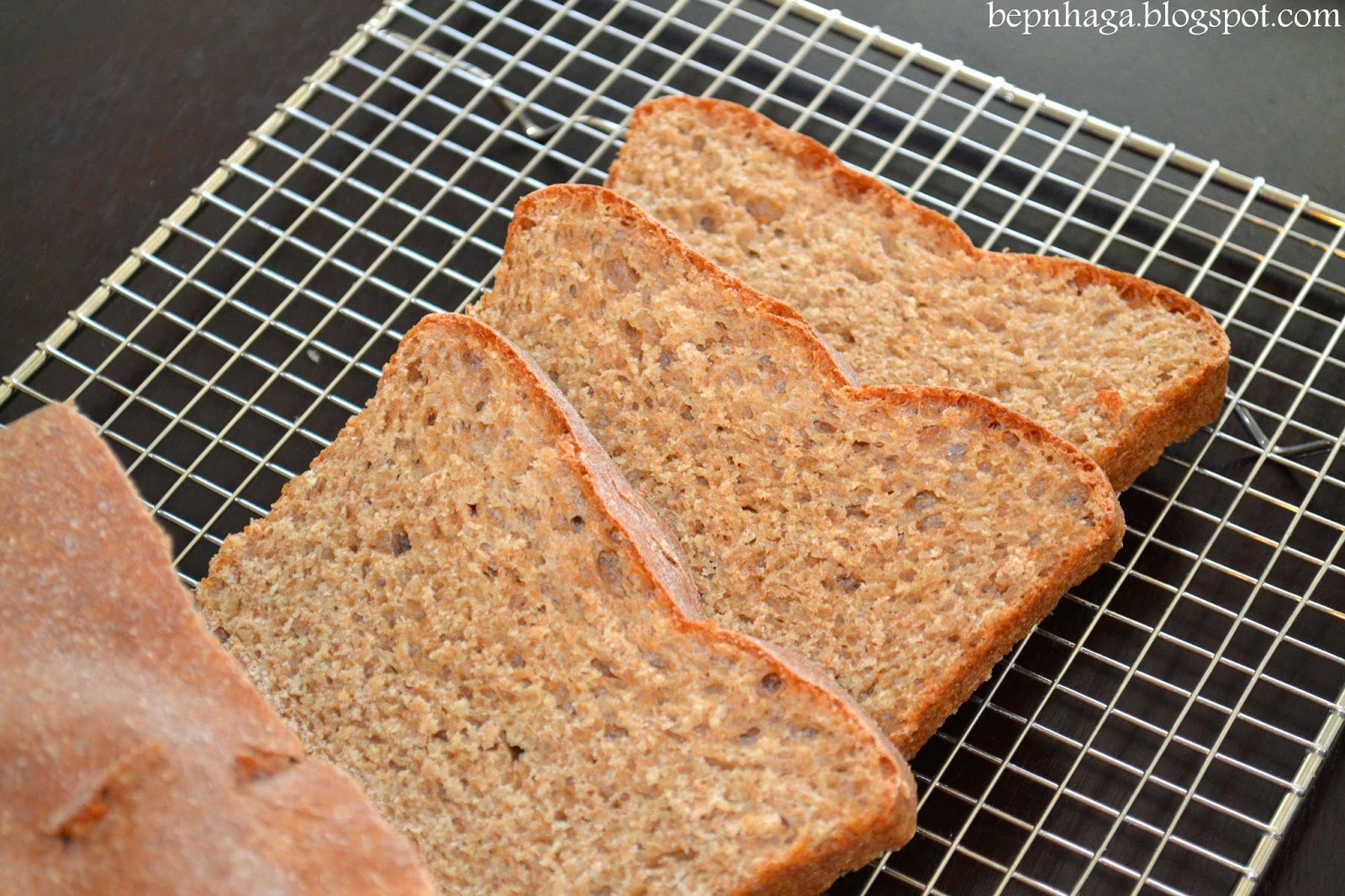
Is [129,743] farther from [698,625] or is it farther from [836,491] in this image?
[836,491]

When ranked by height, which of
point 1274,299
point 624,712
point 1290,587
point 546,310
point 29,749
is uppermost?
point 29,749

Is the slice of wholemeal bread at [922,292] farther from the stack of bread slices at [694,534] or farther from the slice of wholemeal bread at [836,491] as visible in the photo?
the slice of wholemeal bread at [836,491]

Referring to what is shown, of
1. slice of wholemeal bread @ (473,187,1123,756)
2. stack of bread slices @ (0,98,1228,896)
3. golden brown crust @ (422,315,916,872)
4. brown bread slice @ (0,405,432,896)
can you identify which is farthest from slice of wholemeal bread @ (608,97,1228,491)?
brown bread slice @ (0,405,432,896)

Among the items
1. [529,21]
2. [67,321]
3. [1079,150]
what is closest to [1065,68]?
[1079,150]

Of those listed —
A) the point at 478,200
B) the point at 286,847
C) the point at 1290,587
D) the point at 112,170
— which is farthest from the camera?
the point at 112,170

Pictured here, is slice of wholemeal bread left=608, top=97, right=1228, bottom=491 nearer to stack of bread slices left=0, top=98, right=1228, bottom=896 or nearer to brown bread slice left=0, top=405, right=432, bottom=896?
stack of bread slices left=0, top=98, right=1228, bottom=896

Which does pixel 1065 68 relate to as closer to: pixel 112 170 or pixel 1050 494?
pixel 1050 494

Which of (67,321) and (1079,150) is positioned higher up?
(67,321)
